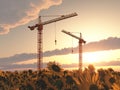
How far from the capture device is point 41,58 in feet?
496

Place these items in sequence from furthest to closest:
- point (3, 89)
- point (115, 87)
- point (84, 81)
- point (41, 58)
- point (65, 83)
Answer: point (41, 58) < point (3, 89) < point (65, 83) < point (84, 81) < point (115, 87)

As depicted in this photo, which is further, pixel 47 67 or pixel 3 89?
pixel 47 67

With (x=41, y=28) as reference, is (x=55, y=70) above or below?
below

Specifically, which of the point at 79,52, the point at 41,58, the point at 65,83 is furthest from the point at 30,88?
the point at 79,52

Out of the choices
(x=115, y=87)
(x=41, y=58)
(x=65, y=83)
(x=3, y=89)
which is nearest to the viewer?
(x=115, y=87)

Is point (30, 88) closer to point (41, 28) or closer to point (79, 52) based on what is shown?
point (41, 28)

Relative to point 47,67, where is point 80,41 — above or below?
above

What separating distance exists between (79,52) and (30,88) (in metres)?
163

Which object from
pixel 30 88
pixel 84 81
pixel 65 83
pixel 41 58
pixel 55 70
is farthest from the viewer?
pixel 41 58

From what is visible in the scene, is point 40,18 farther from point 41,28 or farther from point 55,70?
point 55,70

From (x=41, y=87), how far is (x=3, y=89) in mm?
3167

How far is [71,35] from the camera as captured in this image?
7407 inches

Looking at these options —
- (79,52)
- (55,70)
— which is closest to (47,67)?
(55,70)

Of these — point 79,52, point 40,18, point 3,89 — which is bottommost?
point 3,89
